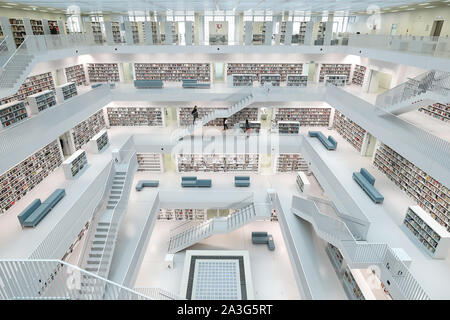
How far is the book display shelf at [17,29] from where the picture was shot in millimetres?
12273

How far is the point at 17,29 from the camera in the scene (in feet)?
41.2

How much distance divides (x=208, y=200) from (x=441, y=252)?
367 inches

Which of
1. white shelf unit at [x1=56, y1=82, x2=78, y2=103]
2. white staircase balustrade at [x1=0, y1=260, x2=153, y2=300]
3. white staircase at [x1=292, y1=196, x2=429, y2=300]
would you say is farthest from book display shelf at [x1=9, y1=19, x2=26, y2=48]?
white staircase at [x1=292, y1=196, x2=429, y2=300]

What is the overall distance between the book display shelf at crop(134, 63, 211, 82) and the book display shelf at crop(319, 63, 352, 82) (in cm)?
747

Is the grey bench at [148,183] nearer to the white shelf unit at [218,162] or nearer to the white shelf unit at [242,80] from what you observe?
the white shelf unit at [218,162]

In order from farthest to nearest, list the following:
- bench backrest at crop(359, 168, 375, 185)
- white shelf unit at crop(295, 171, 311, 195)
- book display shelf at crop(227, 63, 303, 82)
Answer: book display shelf at crop(227, 63, 303, 82) < white shelf unit at crop(295, 171, 311, 195) < bench backrest at crop(359, 168, 375, 185)

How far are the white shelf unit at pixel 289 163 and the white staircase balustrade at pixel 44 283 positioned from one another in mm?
12221

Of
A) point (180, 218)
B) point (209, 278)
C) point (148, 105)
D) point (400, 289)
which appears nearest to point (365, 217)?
point (400, 289)

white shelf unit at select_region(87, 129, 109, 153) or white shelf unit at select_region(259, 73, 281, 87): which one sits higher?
white shelf unit at select_region(259, 73, 281, 87)

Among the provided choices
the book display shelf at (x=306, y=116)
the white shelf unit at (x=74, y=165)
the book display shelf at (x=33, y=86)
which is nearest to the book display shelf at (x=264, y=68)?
the book display shelf at (x=306, y=116)

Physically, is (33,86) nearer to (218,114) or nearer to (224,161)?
(218,114)

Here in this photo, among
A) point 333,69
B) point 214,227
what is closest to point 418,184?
point 214,227

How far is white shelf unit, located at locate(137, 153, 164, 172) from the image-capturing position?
612 inches

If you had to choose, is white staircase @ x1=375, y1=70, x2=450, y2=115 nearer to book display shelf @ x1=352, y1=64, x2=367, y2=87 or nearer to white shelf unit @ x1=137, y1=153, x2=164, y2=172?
book display shelf @ x1=352, y1=64, x2=367, y2=87
